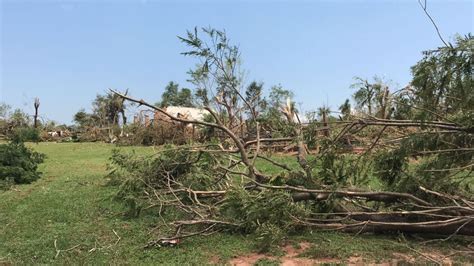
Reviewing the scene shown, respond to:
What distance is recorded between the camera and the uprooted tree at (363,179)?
4.52 meters

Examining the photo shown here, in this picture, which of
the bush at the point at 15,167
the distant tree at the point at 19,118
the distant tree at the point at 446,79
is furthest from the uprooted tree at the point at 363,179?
the distant tree at the point at 19,118

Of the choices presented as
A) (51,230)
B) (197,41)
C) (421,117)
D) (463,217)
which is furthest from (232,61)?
(463,217)

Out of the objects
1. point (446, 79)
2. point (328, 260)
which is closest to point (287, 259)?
point (328, 260)

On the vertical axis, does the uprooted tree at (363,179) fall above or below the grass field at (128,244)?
above

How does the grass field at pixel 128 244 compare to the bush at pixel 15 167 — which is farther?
the bush at pixel 15 167

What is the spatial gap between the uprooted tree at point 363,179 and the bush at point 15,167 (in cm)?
399

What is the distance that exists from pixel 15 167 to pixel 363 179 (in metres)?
6.86

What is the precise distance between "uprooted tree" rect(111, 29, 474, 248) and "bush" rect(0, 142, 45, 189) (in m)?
3.99

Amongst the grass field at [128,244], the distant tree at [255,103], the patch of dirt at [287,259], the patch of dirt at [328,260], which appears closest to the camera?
the patch of dirt at [328,260]

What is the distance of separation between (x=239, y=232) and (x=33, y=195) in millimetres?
4252

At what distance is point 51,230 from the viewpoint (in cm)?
547

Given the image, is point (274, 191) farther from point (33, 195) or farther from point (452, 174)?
point (33, 195)

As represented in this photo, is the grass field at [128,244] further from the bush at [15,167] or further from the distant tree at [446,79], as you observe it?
the bush at [15,167]

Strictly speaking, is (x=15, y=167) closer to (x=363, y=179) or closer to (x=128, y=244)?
(x=128, y=244)
